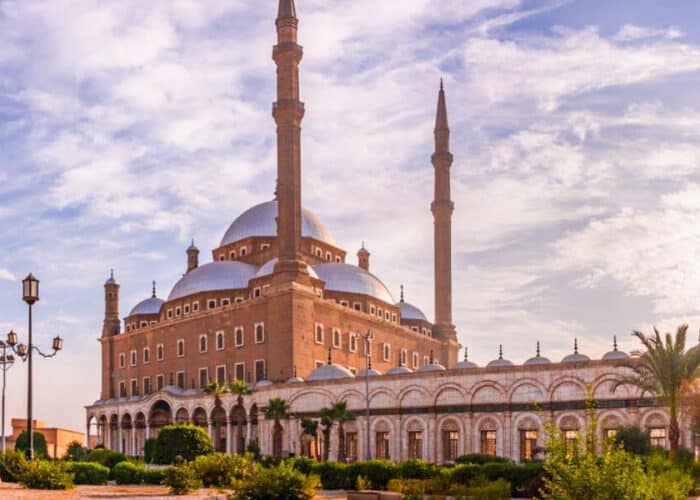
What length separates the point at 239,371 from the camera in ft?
197

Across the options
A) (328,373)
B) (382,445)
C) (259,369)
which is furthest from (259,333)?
(382,445)

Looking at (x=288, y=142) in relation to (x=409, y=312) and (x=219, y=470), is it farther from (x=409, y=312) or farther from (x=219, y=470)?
(x=219, y=470)

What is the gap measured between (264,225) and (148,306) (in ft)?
42.1

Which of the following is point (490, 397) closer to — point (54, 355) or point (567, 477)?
point (54, 355)

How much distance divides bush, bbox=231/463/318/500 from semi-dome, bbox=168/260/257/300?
46.2 meters

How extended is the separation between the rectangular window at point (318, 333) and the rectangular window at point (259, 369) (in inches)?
150

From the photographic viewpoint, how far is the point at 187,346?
6506 cm

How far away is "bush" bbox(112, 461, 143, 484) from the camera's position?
3087 centimetres

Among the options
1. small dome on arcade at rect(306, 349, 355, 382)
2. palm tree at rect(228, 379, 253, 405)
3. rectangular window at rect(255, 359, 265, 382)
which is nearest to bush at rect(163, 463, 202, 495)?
small dome on arcade at rect(306, 349, 355, 382)

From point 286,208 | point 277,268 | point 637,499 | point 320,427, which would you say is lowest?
point 320,427

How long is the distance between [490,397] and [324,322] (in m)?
16.9

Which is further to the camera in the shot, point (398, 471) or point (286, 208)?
point (286, 208)

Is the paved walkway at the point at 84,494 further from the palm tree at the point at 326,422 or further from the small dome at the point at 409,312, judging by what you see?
the small dome at the point at 409,312

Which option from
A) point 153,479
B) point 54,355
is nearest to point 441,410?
point 153,479
